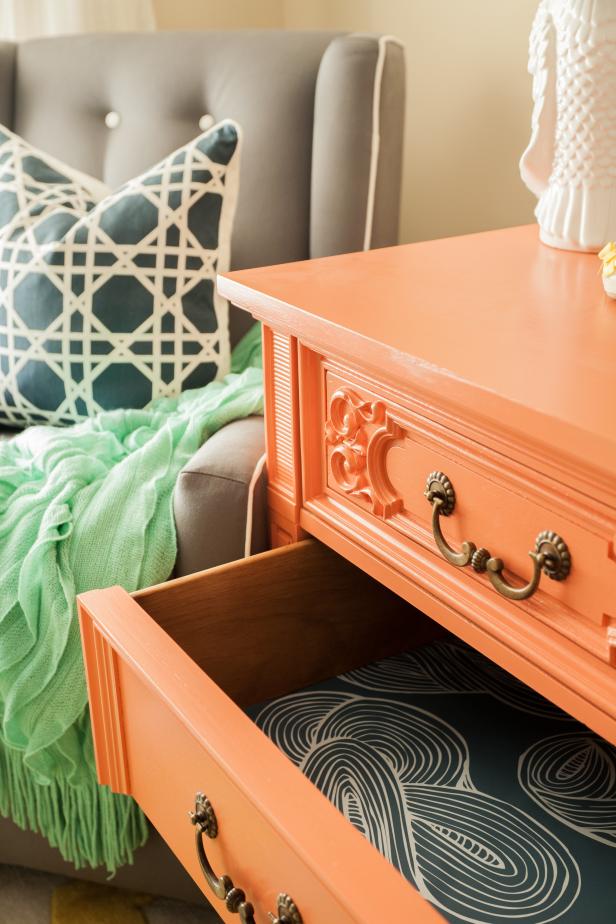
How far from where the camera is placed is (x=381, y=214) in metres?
1.34

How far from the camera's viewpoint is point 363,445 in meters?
0.70

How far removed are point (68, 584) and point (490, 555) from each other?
473mm

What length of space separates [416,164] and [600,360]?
1065 millimetres

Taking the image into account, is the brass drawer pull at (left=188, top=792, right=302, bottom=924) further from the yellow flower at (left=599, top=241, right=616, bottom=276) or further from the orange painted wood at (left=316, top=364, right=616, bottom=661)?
the yellow flower at (left=599, top=241, right=616, bottom=276)

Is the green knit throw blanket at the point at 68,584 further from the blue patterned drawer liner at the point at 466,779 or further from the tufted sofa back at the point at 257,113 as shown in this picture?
the tufted sofa back at the point at 257,113

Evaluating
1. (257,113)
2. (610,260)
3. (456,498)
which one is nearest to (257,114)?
(257,113)

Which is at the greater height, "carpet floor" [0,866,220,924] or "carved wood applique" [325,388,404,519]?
"carved wood applique" [325,388,404,519]

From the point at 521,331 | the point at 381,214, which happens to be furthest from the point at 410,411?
the point at 381,214

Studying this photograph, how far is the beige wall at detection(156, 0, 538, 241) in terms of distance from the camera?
1.32 metres

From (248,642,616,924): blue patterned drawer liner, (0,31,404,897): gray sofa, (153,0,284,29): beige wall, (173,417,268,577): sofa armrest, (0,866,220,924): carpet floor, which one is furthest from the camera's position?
(153,0,284,29): beige wall

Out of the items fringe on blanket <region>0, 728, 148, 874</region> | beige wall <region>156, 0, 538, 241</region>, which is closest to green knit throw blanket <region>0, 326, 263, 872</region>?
fringe on blanket <region>0, 728, 148, 874</region>

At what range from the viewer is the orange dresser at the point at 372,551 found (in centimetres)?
51

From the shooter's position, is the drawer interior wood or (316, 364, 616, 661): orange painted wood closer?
(316, 364, 616, 661): orange painted wood

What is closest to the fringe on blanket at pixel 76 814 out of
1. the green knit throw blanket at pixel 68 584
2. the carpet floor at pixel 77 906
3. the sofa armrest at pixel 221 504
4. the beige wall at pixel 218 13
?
the green knit throw blanket at pixel 68 584
